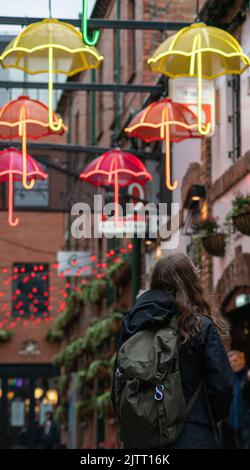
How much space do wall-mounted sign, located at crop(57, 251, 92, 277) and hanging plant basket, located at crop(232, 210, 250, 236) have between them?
1427 centimetres

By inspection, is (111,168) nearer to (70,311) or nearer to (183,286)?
(183,286)

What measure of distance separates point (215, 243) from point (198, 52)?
453 cm

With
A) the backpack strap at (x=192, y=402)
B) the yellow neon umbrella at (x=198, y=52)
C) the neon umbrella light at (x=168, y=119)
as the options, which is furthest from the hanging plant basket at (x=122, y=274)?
the backpack strap at (x=192, y=402)

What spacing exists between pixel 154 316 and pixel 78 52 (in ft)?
19.6

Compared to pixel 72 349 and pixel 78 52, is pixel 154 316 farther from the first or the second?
pixel 72 349

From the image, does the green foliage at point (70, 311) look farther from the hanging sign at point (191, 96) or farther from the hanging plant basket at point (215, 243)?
the hanging sign at point (191, 96)

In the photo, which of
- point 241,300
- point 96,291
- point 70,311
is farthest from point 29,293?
point 241,300

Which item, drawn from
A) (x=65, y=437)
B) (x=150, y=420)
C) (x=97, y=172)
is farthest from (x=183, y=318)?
(x=65, y=437)

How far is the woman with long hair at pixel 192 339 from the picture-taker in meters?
5.89

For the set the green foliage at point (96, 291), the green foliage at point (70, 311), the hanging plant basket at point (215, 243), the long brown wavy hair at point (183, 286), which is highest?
the green foliage at point (70, 311)

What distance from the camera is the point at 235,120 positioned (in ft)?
51.5

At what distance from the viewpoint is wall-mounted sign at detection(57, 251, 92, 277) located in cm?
2753

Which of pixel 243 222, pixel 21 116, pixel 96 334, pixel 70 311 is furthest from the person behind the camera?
pixel 70 311

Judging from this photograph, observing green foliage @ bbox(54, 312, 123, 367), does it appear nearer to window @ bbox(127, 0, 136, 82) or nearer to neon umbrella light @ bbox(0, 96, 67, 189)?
window @ bbox(127, 0, 136, 82)
